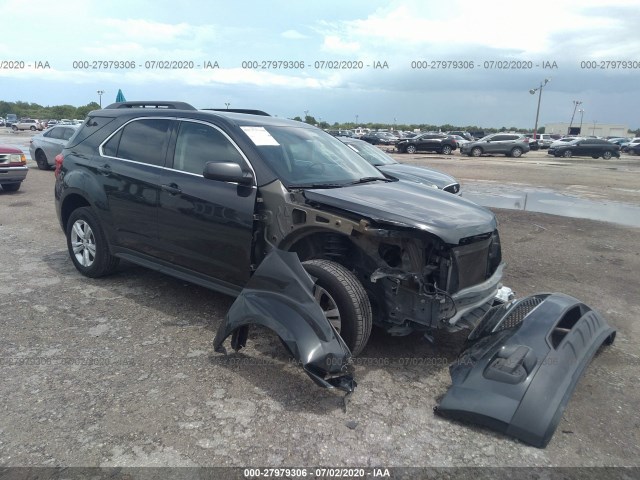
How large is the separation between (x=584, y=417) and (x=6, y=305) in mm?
4937

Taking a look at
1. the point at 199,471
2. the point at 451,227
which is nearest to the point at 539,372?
the point at 451,227

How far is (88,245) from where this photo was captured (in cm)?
552

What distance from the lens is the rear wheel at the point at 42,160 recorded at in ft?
54.8

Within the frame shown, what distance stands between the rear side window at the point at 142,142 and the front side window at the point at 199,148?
21cm

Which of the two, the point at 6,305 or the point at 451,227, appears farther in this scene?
the point at 6,305

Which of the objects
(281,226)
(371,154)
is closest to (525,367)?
(281,226)

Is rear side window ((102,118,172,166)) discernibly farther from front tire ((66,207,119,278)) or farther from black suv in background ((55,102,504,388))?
front tire ((66,207,119,278))

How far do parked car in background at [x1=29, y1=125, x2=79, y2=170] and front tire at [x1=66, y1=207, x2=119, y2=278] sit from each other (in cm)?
1194

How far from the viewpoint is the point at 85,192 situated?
538 cm

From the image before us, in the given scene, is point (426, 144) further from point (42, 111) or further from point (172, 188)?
point (42, 111)

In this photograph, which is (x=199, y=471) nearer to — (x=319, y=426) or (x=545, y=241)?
(x=319, y=426)

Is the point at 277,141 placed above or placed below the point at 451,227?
above

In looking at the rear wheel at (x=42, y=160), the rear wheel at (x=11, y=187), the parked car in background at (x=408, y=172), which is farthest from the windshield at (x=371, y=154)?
the rear wheel at (x=42, y=160)

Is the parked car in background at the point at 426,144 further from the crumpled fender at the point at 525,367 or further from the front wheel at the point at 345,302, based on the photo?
the front wheel at the point at 345,302
